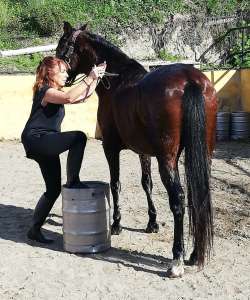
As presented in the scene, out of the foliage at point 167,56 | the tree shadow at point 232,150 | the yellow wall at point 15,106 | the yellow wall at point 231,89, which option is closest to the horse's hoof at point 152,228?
the tree shadow at point 232,150

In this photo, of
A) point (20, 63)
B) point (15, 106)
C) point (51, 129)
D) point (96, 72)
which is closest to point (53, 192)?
point (51, 129)

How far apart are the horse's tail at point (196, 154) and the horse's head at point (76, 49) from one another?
1.70m

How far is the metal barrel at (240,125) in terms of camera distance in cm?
1178

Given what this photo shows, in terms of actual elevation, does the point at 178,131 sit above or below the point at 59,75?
below

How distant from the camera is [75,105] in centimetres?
1212

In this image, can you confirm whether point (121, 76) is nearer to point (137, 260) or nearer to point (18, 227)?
point (137, 260)

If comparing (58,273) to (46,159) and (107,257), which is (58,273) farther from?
(46,159)

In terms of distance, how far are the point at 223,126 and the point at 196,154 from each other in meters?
7.71

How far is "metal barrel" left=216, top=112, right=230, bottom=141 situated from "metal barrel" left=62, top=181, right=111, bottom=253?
23.4ft

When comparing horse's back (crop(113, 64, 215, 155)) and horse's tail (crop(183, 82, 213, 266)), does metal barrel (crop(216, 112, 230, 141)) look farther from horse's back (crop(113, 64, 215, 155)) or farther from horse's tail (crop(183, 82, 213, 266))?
horse's tail (crop(183, 82, 213, 266))

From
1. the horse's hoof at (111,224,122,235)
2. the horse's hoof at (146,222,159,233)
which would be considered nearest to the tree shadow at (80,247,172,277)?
the horse's hoof at (111,224,122,235)

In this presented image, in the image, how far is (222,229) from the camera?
18.9ft

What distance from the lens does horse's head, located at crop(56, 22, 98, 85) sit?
5.82m

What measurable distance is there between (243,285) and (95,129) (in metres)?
8.35
